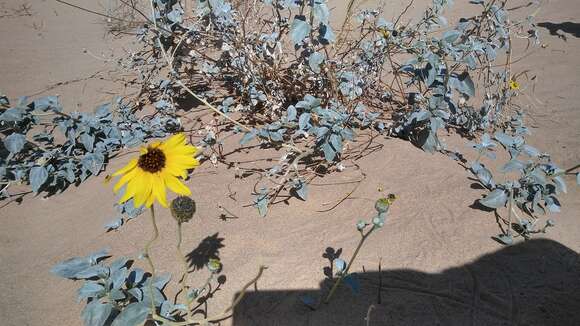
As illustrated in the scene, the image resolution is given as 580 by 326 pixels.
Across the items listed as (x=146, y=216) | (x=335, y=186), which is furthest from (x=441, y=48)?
(x=146, y=216)

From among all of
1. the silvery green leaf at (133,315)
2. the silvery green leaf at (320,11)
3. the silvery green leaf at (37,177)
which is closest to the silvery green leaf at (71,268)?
the silvery green leaf at (133,315)

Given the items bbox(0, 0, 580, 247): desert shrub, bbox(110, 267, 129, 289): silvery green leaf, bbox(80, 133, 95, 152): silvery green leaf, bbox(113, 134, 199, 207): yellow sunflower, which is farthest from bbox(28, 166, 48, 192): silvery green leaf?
bbox(113, 134, 199, 207): yellow sunflower

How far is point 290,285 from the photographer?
1.88 m

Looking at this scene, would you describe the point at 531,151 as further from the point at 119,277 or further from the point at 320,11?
the point at 119,277

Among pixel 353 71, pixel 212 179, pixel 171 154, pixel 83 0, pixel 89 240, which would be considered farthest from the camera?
pixel 83 0

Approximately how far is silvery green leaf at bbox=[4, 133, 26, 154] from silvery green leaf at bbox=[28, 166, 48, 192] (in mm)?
159

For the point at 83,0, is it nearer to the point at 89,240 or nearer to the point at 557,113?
the point at 89,240

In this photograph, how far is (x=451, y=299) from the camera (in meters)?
1.78

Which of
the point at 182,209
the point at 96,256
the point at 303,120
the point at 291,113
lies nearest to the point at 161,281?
the point at 96,256

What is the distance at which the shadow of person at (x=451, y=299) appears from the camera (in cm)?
171

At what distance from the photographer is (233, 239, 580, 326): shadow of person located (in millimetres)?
1711

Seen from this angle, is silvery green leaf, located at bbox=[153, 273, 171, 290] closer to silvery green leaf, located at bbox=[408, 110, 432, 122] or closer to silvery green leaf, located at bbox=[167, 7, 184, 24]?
silvery green leaf, located at bbox=[408, 110, 432, 122]

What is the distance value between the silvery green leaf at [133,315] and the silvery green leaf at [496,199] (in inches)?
69.8

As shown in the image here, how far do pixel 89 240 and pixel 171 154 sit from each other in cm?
115
